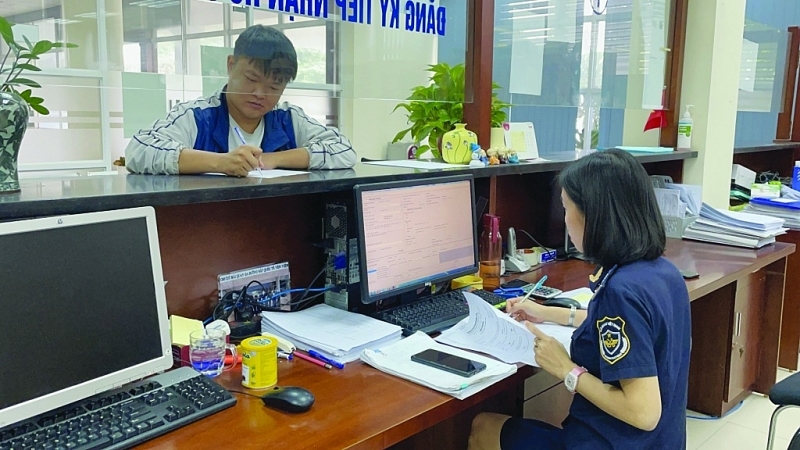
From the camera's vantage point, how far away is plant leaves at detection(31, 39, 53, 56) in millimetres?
1291

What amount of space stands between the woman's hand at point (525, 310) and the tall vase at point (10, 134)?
48.1 inches

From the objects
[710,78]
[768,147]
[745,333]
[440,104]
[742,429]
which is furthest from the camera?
[768,147]

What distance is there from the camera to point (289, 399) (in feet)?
4.04

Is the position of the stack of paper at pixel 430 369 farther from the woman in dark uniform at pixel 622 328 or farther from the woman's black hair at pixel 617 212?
the woman's black hair at pixel 617 212

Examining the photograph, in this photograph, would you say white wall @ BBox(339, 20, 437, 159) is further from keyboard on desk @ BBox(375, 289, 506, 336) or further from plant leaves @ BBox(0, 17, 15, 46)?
plant leaves @ BBox(0, 17, 15, 46)

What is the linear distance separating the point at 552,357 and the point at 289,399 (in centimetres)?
59

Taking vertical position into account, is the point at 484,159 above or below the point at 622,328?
above

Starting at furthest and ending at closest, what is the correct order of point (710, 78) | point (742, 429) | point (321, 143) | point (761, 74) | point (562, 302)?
point (761, 74), point (710, 78), point (742, 429), point (321, 143), point (562, 302)

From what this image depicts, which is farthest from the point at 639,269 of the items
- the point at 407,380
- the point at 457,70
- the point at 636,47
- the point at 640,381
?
the point at 636,47

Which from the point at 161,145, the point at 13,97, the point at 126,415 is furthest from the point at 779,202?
the point at 13,97

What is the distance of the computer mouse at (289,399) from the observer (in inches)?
48.3

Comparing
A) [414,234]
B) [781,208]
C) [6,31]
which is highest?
[6,31]

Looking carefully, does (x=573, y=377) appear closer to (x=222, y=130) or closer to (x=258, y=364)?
(x=258, y=364)

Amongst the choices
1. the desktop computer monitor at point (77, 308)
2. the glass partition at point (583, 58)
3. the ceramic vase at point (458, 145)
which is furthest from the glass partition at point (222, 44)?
the desktop computer monitor at point (77, 308)
